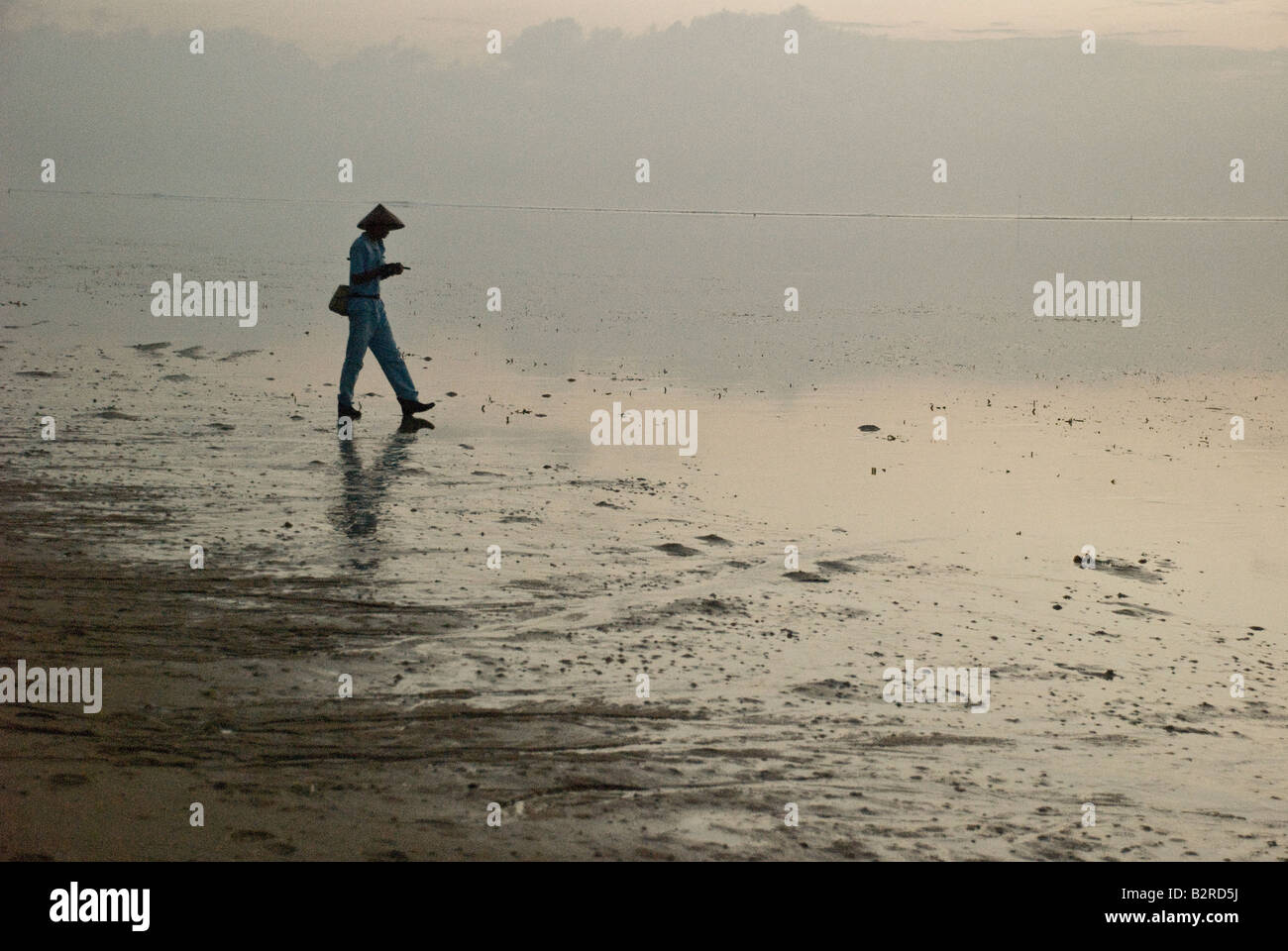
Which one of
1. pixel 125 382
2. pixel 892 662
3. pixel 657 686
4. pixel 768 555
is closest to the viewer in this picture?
pixel 657 686

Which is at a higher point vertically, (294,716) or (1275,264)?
(1275,264)

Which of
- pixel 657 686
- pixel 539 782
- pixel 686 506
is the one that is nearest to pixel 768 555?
pixel 686 506

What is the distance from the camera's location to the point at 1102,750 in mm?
6410

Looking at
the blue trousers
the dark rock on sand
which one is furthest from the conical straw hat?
the dark rock on sand

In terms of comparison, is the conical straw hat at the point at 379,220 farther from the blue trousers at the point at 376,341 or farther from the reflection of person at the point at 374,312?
the blue trousers at the point at 376,341

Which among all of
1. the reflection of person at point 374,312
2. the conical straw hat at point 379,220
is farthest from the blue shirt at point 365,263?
the conical straw hat at point 379,220

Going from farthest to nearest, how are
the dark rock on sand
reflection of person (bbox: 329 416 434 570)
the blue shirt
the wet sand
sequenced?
the blue shirt < reflection of person (bbox: 329 416 434 570) < the dark rock on sand < the wet sand

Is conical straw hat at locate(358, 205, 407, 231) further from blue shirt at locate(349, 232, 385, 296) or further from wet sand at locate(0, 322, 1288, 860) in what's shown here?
wet sand at locate(0, 322, 1288, 860)

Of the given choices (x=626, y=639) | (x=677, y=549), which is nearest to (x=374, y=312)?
(x=677, y=549)

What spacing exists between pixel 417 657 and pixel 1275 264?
41.2m

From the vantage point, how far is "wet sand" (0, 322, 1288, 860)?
550 cm

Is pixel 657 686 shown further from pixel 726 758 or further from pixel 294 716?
pixel 294 716

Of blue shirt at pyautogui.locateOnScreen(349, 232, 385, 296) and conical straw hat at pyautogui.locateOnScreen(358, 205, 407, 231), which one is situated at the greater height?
conical straw hat at pyautogui.locateOnScreen(358, 205, 407, 231)

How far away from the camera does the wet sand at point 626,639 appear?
5504 mm
